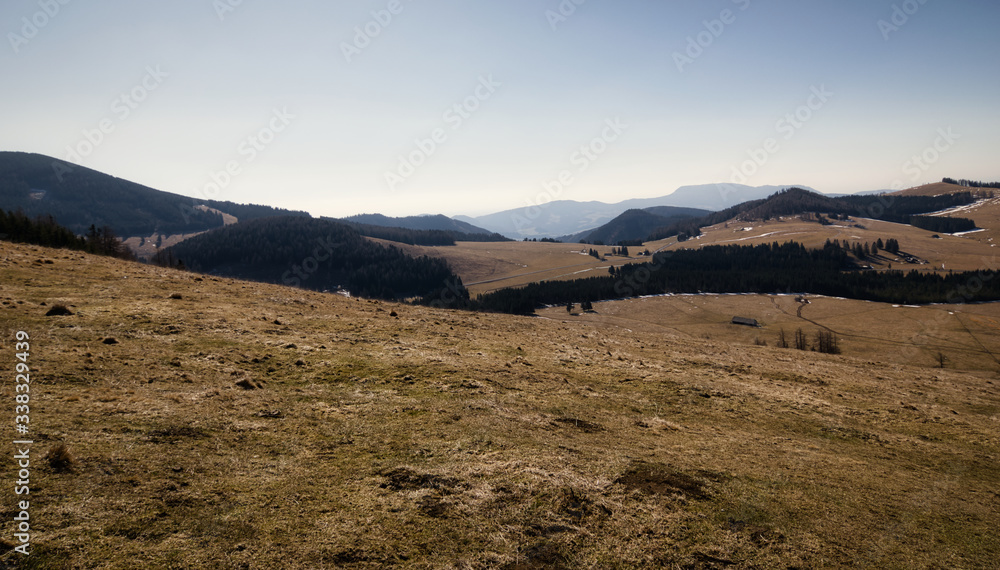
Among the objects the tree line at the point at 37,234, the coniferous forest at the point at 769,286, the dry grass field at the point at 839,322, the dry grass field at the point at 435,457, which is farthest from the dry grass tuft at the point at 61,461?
the coniferous forest at the point at 769,286

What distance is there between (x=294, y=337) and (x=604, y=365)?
1713cm

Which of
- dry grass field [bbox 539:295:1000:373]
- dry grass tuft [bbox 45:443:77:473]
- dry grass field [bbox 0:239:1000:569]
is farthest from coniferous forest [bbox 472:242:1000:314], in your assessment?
dry grass tuft [bbox 45:443:77:473]

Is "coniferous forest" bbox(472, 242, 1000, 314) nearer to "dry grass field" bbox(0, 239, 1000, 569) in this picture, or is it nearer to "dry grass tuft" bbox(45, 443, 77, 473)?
"dry grass field" bbox(0, 239, 1000, 569)

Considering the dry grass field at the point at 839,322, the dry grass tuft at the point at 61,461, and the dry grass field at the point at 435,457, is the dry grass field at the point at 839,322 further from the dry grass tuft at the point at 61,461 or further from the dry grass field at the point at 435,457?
the dry grass tuft at the point at 61,461

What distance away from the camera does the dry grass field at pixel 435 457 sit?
7723 millimetres

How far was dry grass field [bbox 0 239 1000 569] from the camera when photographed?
772cm

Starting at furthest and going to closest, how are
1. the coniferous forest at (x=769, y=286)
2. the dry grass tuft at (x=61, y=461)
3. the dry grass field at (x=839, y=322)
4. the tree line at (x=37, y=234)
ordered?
the coniferous forest at (x=769, y=286) < the dry grass field at (x=839, y=322) < the tree line at (x=37, y=234) < the dry grass tuft at (x=61, y=461)

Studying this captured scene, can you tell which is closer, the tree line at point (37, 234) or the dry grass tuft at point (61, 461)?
the dry grass tuft at point (61, 461)

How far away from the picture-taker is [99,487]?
7793mm

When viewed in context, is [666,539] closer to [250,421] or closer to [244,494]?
[244,494]

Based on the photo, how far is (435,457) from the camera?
37.0 feet

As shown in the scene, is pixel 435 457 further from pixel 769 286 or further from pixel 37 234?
pixel 769 286

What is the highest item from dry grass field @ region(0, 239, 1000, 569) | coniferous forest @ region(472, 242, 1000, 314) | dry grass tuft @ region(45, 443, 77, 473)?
dry grass tuft @ region(45, 443, 77, 473)

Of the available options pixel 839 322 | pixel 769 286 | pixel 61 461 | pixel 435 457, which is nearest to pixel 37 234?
pixel 61 461
